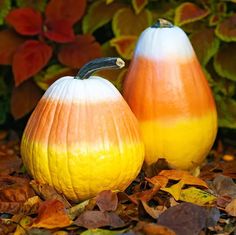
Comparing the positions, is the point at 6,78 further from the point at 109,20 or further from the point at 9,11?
the point at 109,20

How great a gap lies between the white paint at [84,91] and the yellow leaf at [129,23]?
1117mm

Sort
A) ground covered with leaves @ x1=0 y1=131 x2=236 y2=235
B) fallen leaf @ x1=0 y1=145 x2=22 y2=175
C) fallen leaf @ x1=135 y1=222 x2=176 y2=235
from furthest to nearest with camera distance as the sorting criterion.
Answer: fallen leaf @ x1=0 y1=145 x2=22 y2=175
ground covered with leaves @ x1=0 y1=131 x2=236 y2=235
fallen leaf @ x1=135 y1=222 x2=176 y2=235

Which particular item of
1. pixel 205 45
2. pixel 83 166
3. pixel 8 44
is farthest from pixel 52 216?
pixel 8 44

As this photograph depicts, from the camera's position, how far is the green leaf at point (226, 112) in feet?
11.1

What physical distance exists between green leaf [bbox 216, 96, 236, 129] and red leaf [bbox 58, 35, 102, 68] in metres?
0.64

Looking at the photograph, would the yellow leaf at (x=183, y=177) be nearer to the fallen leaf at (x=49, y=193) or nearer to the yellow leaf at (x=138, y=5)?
the fallen leaf at (x=49, y=193)

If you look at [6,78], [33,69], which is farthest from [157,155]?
[6,78]

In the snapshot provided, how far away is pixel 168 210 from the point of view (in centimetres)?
211

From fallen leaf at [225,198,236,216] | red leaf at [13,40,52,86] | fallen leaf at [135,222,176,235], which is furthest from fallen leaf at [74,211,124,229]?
red leaf at [13,40,52,86]

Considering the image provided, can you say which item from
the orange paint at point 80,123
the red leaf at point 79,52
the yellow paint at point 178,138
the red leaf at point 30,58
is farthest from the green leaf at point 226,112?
the orange paint at point 80,123

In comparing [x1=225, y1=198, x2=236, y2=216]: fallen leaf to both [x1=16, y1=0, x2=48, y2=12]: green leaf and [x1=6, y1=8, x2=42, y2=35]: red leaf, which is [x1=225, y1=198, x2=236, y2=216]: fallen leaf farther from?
[x1=16, y1=0, x2=48, y2=12]: green leaf

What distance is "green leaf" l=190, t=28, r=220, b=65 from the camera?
10.9ft

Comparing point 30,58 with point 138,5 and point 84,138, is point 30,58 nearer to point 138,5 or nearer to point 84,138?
point 138,5

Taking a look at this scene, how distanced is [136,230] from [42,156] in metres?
0.45
